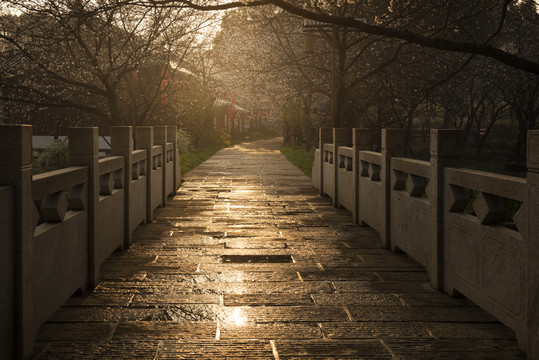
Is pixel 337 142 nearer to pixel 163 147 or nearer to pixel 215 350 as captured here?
pixel 163 147

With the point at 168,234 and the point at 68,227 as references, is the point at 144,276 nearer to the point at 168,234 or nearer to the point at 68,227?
the point at 68,227

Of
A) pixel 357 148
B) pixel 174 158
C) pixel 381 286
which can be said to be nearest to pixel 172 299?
pixel 381 286

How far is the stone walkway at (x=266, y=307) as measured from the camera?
4109 mm

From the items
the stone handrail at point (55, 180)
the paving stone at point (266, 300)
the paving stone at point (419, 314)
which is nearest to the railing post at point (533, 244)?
the paving stone at point (419, 314)

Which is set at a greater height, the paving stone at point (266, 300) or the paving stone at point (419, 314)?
the paving stone at point (266, 300)

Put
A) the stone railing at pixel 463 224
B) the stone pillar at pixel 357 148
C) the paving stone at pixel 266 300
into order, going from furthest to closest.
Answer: the stone pillar at pixel 357 148
the paving stone at pixel 266 300
the stone railing at pixel 463 224

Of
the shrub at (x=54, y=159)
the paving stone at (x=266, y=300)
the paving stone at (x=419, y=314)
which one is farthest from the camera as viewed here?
the shrub at (x=54, y=159)

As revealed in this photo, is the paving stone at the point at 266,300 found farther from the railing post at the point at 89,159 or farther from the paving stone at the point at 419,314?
the railing post at the point at 89,159

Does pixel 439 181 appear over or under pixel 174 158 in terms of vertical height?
under

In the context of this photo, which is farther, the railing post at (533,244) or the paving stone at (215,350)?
the paving stone at (215,350)

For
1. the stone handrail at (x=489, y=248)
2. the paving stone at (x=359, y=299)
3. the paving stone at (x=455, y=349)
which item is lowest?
the paving stone at (x=455, y=349)

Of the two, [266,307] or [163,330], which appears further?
[266,307]

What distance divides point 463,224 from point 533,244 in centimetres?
126

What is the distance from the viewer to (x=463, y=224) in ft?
16.6
